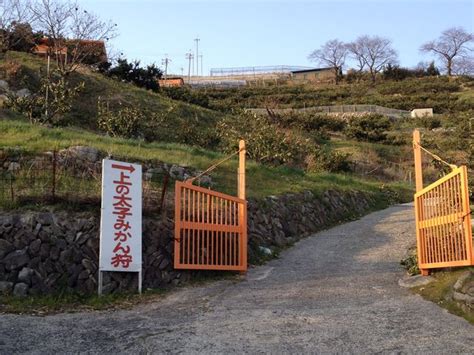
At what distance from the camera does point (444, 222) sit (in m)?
7.68

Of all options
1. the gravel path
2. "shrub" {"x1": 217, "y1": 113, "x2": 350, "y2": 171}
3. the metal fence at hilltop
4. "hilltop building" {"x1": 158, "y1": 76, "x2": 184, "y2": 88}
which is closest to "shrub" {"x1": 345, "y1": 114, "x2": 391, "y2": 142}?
the metal fence at hilltop

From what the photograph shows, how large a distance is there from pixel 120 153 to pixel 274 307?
6.26 meters

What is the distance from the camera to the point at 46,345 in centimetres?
561

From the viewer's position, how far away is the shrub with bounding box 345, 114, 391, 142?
36469 mm

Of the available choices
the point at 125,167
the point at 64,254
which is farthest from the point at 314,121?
the point at 64,254

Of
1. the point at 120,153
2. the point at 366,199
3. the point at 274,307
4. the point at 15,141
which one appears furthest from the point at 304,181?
the point at 274,307

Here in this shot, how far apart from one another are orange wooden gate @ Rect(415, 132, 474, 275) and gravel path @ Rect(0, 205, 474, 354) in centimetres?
76

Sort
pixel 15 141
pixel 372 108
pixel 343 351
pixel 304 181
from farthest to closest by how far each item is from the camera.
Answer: pixel 372 108
pixel 304 181
pixel 15 141
pixel 343 351

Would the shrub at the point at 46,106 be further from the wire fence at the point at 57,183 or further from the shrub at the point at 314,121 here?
the shrub at the point at 314,121

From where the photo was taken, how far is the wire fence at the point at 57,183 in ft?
27.6

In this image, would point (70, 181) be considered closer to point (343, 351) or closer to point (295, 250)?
point (295, 250)

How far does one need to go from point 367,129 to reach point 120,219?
31.4 m

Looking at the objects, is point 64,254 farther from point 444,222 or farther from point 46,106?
point 46,106

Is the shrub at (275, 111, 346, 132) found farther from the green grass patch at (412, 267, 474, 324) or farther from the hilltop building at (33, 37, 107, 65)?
the green grass patch at (412, 267, 474, 324)
